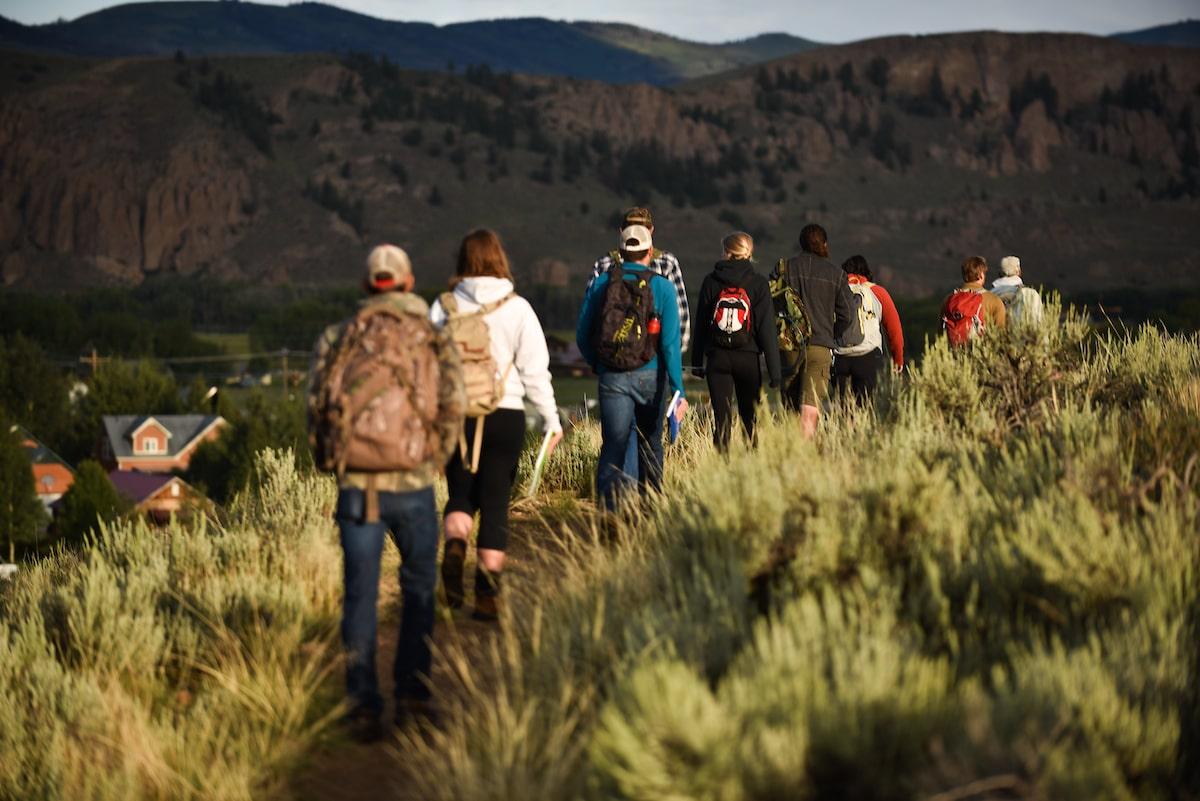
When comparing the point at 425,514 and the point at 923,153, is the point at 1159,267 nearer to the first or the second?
the point at 923,153

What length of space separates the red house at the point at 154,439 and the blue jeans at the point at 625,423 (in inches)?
3071

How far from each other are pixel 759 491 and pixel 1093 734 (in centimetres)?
219

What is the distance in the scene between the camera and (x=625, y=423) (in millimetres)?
7949

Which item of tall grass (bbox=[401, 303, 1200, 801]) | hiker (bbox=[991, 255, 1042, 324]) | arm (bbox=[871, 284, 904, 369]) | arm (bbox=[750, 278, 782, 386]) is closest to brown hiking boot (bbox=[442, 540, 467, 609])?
tall grass (bbox=[401, 303, 1200, 801])

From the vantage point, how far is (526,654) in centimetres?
575

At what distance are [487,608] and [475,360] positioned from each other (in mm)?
1150

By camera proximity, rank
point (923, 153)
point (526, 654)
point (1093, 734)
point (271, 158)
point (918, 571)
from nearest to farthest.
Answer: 1. point (1093, 734)
2. point (918, 571)
3. point (526, 654)
4. point (271, 158)
5. point (923, 153)

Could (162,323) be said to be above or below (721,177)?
below

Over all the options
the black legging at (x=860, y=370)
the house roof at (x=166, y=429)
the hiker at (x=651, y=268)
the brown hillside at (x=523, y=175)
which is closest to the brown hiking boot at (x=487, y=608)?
the hiker at (x=651, y=268)

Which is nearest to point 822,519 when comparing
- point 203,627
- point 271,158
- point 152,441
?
point 203,627

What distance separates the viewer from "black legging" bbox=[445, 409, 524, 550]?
6605mm

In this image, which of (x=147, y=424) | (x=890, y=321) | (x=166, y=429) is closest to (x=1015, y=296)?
(x=890, y=321)

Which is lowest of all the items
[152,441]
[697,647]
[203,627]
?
[152,441]

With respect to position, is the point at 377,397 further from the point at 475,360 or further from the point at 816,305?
the point at 816,305
